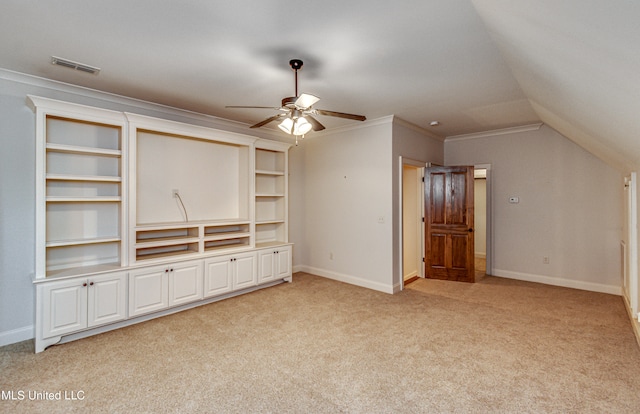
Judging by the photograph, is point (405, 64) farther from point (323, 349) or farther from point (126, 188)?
point (126, 188)

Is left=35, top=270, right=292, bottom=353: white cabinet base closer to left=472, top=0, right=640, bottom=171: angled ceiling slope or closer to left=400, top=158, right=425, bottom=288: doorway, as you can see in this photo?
left=400, top=158, right=425, bottom=288: doorway

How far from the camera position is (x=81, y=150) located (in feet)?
10.8

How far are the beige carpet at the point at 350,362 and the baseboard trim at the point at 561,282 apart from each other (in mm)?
679

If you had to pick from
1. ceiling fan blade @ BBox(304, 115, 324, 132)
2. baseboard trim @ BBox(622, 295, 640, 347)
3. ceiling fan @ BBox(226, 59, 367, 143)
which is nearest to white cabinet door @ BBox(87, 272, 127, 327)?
ceiling fan @ BBox(226, 59, 367, 143)

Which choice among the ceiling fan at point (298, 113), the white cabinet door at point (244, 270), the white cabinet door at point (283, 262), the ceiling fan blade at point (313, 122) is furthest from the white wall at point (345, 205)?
the ceiling fan at point (298, 113)

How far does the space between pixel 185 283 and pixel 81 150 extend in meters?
1.90

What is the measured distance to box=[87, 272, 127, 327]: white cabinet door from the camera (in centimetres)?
321

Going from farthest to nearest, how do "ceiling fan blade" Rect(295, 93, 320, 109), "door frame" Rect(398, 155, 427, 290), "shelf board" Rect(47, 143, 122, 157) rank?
"door frame" Rect(398, 155, 427, 290), "shelf board" Rect(47, 143, 122, 157), "ceiling fan blade" Rect(295, 93, 320, 109)

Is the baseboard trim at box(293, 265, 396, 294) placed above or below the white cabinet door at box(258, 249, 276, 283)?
below

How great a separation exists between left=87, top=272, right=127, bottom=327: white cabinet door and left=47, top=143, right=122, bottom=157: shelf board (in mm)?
1355

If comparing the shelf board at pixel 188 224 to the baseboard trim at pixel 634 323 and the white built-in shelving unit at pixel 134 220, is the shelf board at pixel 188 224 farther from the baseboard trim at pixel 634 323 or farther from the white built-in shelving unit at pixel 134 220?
the baseboard trim at pixel 634 323

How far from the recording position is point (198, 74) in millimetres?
3119

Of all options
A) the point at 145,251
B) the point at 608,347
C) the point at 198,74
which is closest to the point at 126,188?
the point at 145,251

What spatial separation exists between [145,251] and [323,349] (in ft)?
8.85
